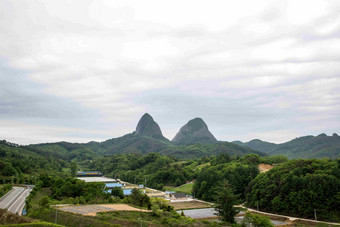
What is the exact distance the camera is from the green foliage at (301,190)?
119 feet

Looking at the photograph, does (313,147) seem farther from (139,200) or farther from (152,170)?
(139,200)

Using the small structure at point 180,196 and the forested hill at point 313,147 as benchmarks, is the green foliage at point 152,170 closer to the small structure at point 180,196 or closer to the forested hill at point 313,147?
the small structure at point 180,196

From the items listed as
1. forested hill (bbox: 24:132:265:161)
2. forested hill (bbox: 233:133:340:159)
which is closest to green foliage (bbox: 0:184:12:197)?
forested hill (bbox: 24:132:265:161)

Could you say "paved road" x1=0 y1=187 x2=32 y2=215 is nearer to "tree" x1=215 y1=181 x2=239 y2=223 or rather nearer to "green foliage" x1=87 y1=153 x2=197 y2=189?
"tree" x1=215 y1=181 x2=239 y2=223

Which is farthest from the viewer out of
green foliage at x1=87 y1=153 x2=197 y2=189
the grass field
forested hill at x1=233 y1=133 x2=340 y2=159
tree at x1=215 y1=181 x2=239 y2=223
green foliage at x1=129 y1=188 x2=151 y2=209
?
forested hill at x1=233 y1=133 x2=340 y2=159

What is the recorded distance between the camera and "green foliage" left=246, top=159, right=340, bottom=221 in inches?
1422

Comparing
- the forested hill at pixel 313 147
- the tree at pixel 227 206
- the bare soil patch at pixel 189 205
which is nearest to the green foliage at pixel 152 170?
the bare soil patch at pixel 189 205

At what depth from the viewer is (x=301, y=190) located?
38.9 m

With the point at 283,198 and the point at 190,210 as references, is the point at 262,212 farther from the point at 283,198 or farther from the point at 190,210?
the point at 190,210

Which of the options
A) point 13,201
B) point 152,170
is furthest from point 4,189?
point 152,170

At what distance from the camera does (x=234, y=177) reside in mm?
53062

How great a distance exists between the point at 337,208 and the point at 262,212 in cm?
1045

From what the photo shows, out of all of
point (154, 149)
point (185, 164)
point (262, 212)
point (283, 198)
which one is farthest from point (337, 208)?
point (154, 149)

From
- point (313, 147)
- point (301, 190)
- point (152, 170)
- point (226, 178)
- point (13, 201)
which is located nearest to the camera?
point (301, 190)
